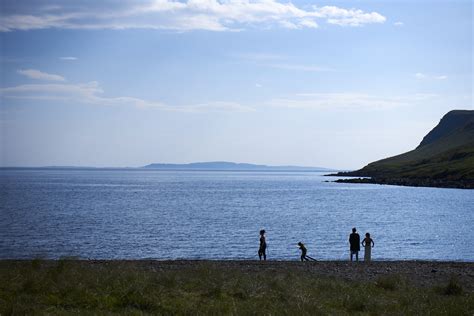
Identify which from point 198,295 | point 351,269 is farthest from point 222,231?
point 198,295

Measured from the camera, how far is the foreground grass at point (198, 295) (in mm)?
14438

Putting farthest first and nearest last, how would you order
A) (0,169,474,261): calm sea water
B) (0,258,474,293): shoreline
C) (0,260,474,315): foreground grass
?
(0,169,474,261): calm sea water < (0,258,474,293): shoreline < (0,260,474,315): foreground grass

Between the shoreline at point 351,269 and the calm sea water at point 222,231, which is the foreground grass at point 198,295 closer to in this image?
the shoreline at point 351,269

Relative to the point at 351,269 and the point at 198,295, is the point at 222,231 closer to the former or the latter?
the point at 351,269

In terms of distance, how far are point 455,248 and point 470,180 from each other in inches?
5019

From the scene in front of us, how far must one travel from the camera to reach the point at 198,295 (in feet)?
53.9

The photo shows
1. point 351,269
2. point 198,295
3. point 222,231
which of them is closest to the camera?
point 198,295

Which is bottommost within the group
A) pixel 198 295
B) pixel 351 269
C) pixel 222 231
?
pixel 222 231

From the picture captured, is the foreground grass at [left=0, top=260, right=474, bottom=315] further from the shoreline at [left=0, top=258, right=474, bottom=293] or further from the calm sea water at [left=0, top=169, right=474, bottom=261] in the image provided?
the calm sea water at [left=0, top=169, right=474, bottom=261]

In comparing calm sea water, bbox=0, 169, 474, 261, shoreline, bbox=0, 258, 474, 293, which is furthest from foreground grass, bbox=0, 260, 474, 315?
calm sea water, bbox=0, 169, 474, 261

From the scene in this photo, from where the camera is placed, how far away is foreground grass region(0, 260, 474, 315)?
14.4 meters

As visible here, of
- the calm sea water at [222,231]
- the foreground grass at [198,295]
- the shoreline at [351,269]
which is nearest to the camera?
the foreground grass at [198,295]

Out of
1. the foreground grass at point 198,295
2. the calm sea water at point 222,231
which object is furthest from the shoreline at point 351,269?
the calm sea water at point 222,231

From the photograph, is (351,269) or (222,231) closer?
(351,269)
